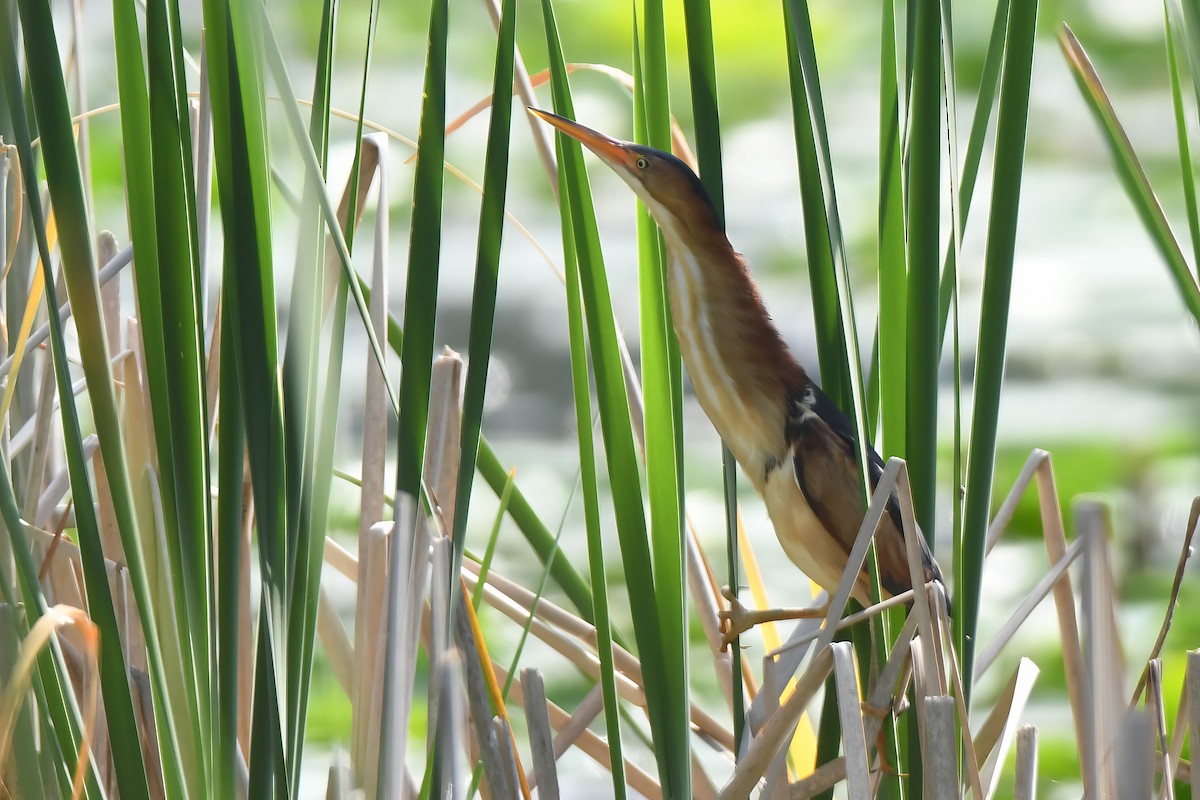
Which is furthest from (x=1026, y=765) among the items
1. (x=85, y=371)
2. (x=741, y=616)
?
(x=85, y=371)

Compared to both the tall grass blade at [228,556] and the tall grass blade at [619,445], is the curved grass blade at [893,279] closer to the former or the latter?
the tall grass blade at [619,445]

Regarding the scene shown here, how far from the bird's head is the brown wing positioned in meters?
0.18

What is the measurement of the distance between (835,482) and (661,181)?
11.7 inches

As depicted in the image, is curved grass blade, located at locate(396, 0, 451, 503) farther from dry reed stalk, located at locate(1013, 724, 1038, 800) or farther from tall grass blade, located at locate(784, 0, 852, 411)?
dry reed stalk, located at locate(1013, 724, 1038, 800)

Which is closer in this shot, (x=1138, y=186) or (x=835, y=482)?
(x=1138, y=186)

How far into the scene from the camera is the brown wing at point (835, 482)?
105 centimetres

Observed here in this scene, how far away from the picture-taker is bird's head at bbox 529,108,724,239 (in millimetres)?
955

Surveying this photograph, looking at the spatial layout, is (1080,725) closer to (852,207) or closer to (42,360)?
(42,360)

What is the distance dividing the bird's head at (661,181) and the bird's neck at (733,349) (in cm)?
4

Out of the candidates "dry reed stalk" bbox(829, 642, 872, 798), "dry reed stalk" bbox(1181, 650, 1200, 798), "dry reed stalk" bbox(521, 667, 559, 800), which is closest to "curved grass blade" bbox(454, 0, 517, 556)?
"dry reed stalk" bbox(521, 667, 559, 800)

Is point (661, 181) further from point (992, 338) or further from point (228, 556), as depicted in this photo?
point (228, 556)

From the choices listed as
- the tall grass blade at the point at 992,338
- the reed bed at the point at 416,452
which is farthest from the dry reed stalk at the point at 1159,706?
the tall grass blade at the point at 992,338

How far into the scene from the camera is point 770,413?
42.3 inches

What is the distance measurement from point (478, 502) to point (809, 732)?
129cm
